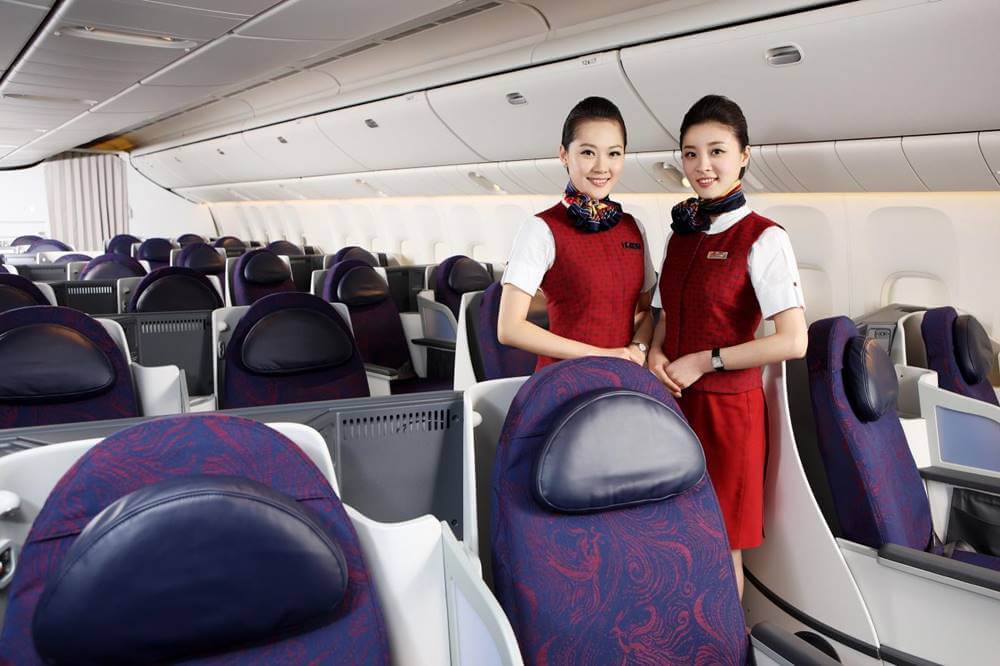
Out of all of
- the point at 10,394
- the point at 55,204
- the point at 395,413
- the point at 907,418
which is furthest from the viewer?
the point at 55,204

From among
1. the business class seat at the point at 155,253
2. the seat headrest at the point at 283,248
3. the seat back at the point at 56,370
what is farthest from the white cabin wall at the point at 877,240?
the business class seat at the point at 155,253

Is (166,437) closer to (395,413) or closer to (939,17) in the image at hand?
(395,413)

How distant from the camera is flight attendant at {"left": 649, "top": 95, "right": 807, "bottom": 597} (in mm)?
2074

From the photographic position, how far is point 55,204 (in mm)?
16250

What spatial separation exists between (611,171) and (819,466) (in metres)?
1.19

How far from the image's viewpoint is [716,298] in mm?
2156

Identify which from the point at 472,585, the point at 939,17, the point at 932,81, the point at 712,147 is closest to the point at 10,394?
the point at 472,585

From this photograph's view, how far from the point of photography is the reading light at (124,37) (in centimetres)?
437

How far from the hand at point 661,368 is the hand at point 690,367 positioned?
16 mm

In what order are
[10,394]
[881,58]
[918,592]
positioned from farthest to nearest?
[881,58] → [10,394] → [918,592]

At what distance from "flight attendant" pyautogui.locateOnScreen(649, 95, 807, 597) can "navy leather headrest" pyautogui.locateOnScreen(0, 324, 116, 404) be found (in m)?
1.73

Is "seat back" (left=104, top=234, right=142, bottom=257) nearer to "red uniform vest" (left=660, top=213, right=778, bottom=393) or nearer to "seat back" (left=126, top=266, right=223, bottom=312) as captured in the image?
"seat back" (left=126, top=266, right=223, bottom=312)

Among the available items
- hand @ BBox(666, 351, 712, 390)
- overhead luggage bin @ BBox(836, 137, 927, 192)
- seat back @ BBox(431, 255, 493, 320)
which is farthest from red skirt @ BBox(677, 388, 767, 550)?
seat back @ BBox(431, 255, 493, 320)

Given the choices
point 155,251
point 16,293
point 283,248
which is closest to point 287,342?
point 16,293
